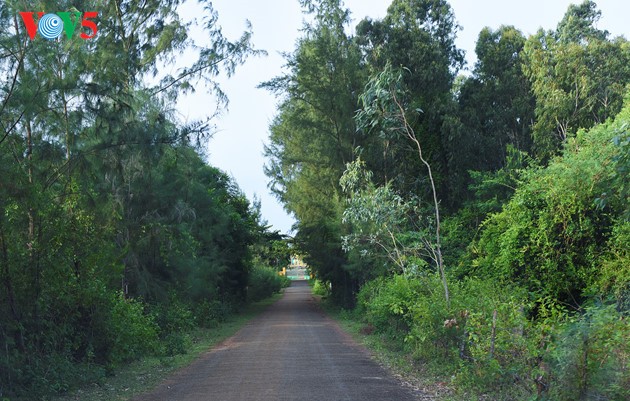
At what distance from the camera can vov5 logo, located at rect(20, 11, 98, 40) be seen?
1049cm

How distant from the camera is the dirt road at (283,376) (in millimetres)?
10664

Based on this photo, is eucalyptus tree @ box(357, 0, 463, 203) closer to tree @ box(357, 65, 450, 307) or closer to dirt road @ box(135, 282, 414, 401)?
dirt road @ box(135, 282, 414, 401)

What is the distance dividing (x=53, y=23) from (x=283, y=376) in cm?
783

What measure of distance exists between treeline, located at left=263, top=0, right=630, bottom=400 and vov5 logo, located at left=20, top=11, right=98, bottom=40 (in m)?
6.62

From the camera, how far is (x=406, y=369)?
46.1ft

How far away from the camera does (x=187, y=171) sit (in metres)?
24.7

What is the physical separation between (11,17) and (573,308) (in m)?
14.7

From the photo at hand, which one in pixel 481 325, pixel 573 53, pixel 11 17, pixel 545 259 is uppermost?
pixel 573 53

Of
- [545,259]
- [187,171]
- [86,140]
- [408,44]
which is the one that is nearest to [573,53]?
[408,44]

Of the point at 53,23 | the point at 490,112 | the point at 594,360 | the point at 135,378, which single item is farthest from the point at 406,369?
the point at 490,112

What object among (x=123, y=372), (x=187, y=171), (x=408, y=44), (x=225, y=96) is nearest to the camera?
(x=123, y=372)

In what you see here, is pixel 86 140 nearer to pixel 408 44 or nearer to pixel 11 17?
pixel 11 17

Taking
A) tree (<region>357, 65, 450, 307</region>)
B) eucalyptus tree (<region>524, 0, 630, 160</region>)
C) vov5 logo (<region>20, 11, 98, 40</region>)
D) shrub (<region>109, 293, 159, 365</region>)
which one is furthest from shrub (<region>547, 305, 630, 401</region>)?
eucalyptus tree (<region>524, 0, 630, 160</region>)

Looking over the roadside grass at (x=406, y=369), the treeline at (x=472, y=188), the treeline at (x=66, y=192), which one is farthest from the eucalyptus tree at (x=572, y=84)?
the treeline at (x=66, y=192)
